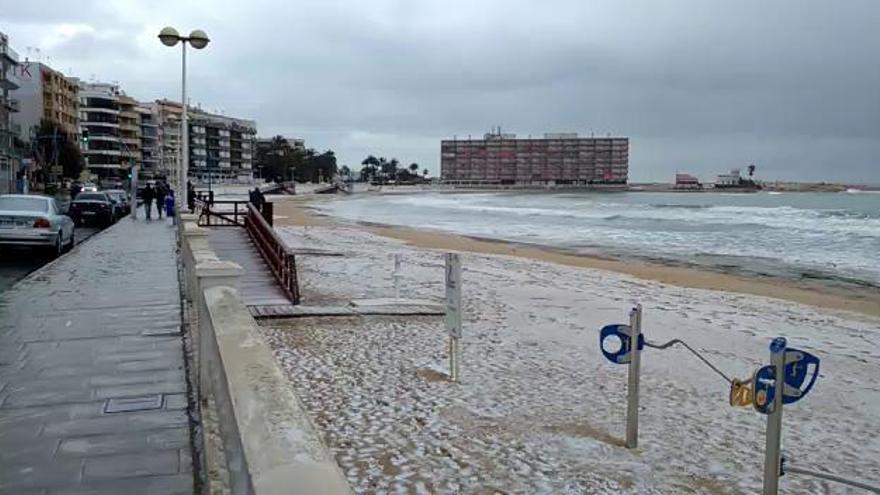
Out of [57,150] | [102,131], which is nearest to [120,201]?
[57,150]

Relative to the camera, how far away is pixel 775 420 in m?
4.64

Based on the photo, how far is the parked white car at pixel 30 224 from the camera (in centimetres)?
1744

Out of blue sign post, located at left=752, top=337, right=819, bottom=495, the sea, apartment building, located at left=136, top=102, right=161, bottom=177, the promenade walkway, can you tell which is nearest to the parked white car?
the promenade walkway

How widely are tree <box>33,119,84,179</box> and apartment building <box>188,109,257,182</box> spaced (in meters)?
46.7

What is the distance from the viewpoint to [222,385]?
3926 mm

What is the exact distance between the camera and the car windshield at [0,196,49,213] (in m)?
17.9

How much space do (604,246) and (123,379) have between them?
31.1 metres

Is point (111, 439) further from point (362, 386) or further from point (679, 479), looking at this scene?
point (679, 479)

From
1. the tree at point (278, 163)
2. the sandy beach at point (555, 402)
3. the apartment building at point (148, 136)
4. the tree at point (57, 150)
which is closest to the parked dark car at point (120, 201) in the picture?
the sandy beach at point (555, 402)

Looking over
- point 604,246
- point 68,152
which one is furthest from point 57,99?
point 604,246

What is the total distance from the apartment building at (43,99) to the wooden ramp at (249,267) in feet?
299

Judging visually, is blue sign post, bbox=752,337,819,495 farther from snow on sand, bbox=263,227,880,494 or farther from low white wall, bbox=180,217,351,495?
low white wall, bbox=180,217,351,495

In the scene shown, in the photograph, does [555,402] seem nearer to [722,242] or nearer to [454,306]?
[454,306]

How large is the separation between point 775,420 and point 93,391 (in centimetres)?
499
